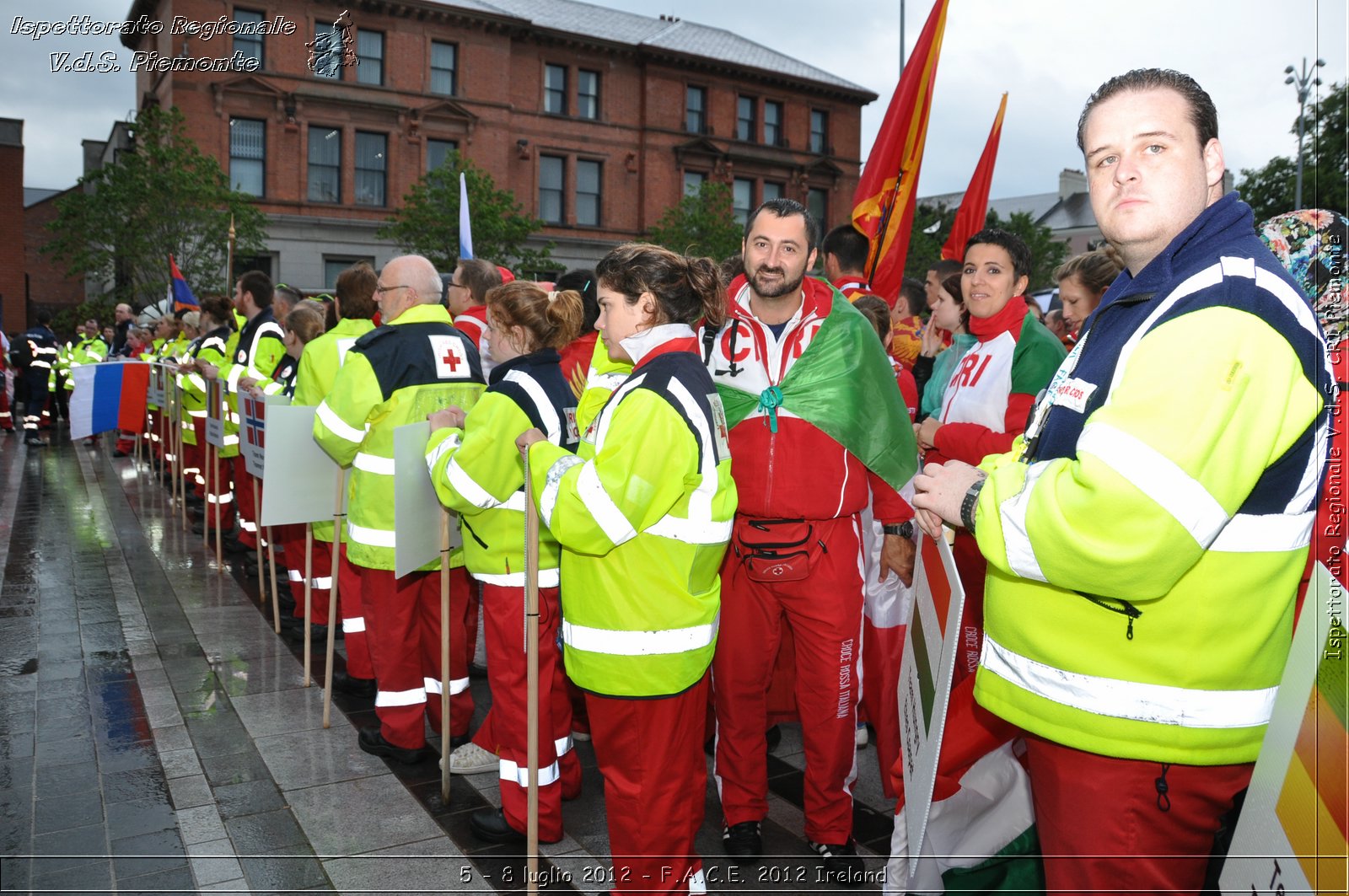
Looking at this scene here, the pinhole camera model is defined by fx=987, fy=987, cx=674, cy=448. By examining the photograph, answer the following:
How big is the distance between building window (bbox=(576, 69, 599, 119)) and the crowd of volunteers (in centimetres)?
3093

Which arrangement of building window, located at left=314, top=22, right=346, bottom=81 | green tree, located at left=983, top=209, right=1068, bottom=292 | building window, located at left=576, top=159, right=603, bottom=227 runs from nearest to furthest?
building window, located at left=314, top=22, right=346, bottom=81
building window, located at left=576, top=159, right=603, bottom=227
green tree, located at left=983, top=209, right=1068, bottom=292

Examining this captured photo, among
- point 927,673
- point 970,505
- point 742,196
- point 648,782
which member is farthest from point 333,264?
point 970,505

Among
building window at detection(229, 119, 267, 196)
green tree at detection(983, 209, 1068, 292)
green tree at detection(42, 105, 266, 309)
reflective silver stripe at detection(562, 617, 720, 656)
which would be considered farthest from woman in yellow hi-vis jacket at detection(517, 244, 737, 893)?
green tree at detection(983, 209, 1068, 292)

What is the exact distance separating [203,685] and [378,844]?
246cm

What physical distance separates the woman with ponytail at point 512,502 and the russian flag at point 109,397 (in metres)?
10.8

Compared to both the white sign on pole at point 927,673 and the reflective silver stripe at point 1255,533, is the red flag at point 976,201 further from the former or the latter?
the reflective silver stripe at point 1255,533

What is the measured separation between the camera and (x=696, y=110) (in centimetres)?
3731

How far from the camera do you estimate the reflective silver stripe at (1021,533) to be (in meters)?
1.99

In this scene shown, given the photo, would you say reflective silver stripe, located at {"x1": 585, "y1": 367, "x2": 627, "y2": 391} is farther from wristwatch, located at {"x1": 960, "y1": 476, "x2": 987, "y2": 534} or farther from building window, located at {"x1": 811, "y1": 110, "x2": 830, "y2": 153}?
building window, located at {"x1": 811, "y1": 110, "x2": 830, "y2": 153}

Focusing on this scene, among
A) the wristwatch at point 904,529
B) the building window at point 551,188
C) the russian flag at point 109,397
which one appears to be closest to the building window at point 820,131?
the building window at point 551,188

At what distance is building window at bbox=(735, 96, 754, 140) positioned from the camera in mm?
38125

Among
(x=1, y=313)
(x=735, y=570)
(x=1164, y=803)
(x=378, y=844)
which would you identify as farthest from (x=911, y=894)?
(x=1, y=313)

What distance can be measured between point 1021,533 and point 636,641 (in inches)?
55.8

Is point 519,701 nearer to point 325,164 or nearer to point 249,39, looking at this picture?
point 325,164
